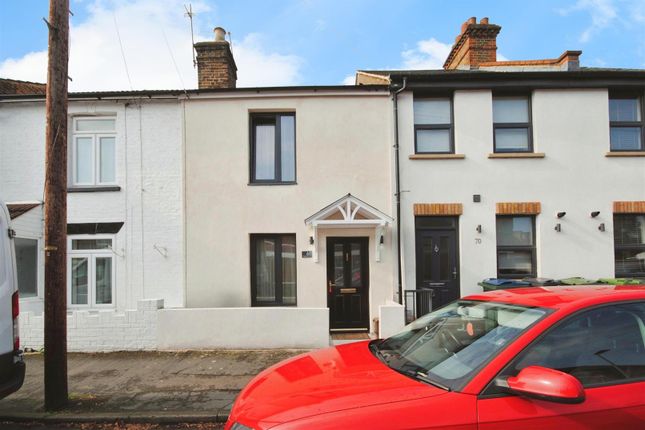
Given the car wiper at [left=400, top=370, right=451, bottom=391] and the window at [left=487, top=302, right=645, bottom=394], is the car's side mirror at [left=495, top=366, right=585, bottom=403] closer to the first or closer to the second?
the window at [left=487, top=302, right=645, bottom=394]

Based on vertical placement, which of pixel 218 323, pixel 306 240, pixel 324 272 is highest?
pixel 306 240

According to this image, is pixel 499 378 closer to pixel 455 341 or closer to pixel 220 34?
pixel 455 341

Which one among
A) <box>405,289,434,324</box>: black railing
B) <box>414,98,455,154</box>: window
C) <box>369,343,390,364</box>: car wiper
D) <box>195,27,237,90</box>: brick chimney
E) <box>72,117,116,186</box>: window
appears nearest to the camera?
<box>369,343,390,364</box>: car wiper

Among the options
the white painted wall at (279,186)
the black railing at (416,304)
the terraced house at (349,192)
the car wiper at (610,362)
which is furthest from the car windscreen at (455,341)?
the white painted wall at (279,186)

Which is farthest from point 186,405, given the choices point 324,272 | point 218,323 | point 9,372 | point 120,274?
point 120,274

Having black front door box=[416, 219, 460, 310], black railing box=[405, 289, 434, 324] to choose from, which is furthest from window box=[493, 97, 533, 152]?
black railing box=[405, 289, 434, 324]

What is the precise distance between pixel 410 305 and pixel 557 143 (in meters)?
4.70

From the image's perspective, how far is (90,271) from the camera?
26.7 feet

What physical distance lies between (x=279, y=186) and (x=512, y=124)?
17.3ft

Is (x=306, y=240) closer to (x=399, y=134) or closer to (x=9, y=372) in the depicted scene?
(x=399, y=134)

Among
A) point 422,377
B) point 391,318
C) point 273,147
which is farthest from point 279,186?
point 422,377

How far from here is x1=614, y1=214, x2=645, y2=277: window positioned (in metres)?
8.02

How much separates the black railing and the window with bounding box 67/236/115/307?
634 centimetres

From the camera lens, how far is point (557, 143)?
8047 millimetres
